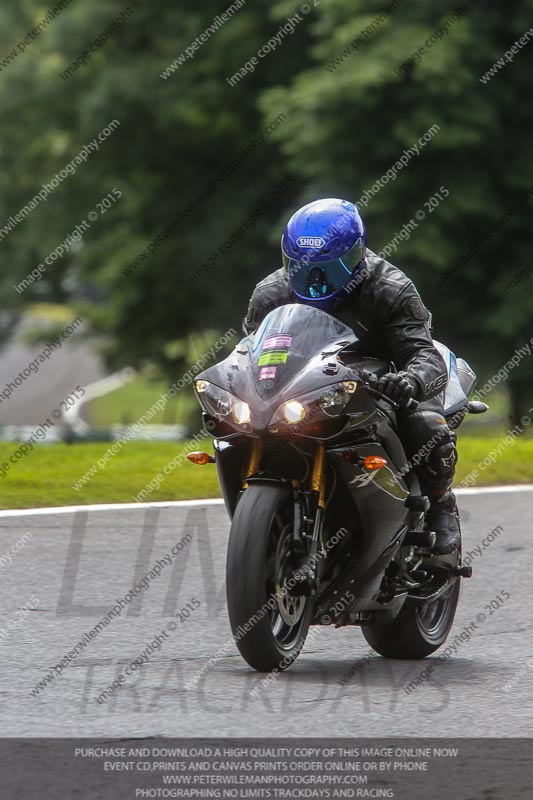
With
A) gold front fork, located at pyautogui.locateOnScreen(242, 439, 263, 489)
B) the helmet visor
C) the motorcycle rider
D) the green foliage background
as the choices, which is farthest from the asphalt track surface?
the green foliage background

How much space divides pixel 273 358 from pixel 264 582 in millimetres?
787

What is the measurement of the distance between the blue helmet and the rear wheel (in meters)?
0.83

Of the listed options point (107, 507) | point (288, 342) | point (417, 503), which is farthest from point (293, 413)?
point (107, 507)

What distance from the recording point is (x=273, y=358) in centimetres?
537

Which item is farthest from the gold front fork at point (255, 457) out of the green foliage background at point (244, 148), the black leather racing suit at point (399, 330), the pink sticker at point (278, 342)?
the green foliage background at point (244, 148)

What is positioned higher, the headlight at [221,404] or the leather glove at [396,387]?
the leather glove at [396,387]

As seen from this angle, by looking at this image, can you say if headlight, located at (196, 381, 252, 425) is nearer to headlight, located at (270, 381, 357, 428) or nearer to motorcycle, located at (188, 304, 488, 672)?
motorcycle, located at (188, 304, 488, 672)

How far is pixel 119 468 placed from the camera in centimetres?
1085

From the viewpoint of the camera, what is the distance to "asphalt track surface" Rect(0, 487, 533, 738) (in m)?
4.80

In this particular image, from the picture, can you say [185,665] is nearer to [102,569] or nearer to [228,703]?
[228,703]

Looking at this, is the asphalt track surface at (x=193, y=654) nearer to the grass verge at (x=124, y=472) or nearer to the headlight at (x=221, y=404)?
the grass verge at (x=124, y=472)

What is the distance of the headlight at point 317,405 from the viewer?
522 cm

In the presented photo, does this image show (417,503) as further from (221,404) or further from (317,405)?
(221,404)
